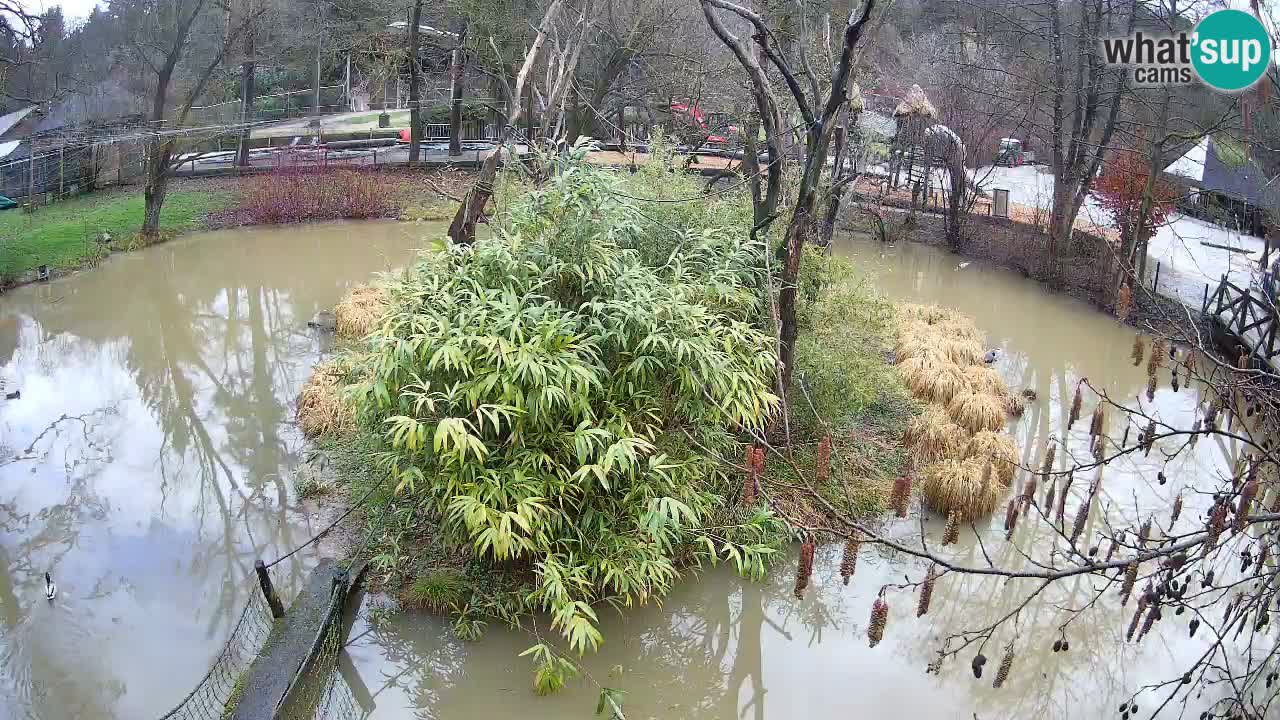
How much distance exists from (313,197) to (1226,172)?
1442cm

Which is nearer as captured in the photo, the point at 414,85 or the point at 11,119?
the point at 11,119

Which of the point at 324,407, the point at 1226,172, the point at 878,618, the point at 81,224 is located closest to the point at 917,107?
the point at 1226,172

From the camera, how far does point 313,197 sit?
16.7m

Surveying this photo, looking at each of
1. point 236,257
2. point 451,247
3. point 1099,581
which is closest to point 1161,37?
point 1099,581

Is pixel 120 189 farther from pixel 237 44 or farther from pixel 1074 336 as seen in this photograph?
pixel 1074 336

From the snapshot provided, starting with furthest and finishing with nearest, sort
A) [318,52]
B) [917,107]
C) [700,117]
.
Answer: [318,52] < [700,117] < [917,107]

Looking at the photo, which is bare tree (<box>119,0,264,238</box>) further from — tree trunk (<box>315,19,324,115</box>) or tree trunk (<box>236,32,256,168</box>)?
tree trunk (<box>315,19,324,115</box>)

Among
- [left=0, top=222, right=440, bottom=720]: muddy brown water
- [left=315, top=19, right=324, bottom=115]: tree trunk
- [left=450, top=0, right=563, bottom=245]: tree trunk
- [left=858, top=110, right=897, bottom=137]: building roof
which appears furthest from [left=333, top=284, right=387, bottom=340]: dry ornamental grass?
[left=315, top=19, right=324, bottom=115]: tree trunk

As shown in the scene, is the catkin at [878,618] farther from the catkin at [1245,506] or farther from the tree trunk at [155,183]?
the tree trunk at [155,183]

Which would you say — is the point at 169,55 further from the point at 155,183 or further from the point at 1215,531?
the point at 1215,531

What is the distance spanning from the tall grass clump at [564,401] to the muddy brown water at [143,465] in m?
1.67

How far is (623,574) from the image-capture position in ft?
18.1

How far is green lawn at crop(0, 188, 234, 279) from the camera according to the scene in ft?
42.7

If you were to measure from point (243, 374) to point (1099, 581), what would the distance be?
8303 millimetres
